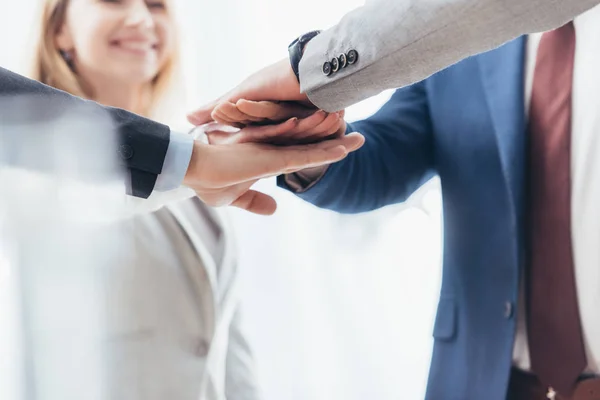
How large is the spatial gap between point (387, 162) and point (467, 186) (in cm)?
10

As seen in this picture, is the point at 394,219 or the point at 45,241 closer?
the point at 45,241

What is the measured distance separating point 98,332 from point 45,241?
113mm

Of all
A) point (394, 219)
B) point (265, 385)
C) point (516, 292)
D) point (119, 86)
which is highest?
point (119, 86)

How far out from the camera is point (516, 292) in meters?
0.64

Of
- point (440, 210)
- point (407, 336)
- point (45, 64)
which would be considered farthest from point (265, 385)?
point (45, 64)

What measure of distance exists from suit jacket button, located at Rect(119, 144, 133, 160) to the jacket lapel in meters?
0.37

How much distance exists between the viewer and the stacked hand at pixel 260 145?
1.94ft

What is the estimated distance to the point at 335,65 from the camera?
55 cm

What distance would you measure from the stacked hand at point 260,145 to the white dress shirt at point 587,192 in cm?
22

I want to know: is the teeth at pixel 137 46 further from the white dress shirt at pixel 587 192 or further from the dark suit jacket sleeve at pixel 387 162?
the white dress shirt at pixel 587 192

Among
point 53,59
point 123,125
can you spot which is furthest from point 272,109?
point 53,59

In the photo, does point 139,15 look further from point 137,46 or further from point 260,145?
point 260,145

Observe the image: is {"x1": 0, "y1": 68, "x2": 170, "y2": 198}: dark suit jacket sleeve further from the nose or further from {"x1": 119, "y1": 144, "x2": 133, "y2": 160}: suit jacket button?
the nose

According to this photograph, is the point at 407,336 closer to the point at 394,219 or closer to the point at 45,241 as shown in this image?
the point at 394,219
